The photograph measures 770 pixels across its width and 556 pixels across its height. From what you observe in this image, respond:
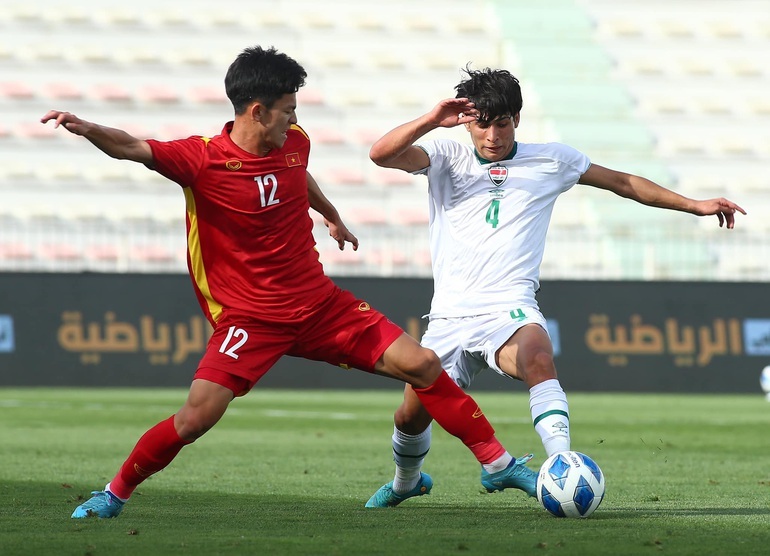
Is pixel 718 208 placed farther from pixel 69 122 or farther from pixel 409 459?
pixel 69 122

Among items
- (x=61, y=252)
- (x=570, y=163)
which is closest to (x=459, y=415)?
(x=570, y=163)

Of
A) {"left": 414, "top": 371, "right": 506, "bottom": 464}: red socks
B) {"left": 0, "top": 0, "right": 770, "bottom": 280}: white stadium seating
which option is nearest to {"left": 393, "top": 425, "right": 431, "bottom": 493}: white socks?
{"left": 414, "top": 371, "right": 506, "bottom": 464}: red socks

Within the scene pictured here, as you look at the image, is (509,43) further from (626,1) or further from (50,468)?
(50,468)

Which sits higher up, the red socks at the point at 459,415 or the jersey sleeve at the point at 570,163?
the jersey sleeve at the point at 570,163

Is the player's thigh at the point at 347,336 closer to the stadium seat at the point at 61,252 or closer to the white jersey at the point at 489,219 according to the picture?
the white jersey at the point at 489,219

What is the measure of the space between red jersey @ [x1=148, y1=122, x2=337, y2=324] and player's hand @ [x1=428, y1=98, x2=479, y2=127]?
621 mm

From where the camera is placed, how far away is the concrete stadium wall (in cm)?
1695

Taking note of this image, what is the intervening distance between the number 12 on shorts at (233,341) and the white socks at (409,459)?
40.6 inches

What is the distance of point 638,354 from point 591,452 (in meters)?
8.47

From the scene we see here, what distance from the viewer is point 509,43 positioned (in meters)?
30.3

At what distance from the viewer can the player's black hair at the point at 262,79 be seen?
5488 mm

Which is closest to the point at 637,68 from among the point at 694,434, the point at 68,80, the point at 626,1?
the point at 626,1

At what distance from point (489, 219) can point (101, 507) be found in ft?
7.22

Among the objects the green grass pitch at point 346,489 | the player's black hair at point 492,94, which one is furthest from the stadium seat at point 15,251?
the player's black hair at point 492,94
